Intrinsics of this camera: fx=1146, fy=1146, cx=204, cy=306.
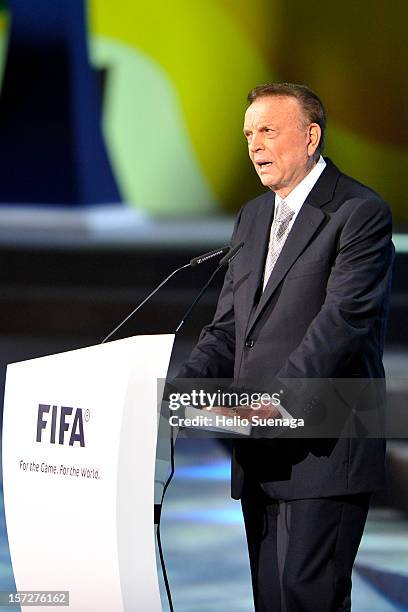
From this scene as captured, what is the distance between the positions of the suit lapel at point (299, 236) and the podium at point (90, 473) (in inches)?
9.4

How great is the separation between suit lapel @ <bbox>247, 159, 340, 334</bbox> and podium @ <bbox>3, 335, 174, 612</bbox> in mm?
240

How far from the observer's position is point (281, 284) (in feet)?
7.78

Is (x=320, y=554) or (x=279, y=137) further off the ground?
(x=279, y=137)

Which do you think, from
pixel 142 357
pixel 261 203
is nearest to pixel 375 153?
pixel 261 203

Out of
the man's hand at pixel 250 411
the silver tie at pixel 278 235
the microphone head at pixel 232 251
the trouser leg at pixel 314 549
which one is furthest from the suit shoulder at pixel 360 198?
the trouser leg at pixel 314 549

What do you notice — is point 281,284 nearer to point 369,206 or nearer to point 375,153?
point 369,206

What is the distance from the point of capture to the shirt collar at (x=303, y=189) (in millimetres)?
2436

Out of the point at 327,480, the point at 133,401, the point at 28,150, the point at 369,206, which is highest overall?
the point at 28,150

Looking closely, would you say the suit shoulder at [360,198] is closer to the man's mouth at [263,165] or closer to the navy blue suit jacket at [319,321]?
the navy blue suit jacket at [319,321]

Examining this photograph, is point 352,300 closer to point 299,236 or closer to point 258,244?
point 299,236

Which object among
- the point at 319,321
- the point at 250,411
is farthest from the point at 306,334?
the point at 250,411

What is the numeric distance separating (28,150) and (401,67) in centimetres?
219

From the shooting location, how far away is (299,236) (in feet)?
7.79

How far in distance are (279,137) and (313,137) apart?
0.26 ft
